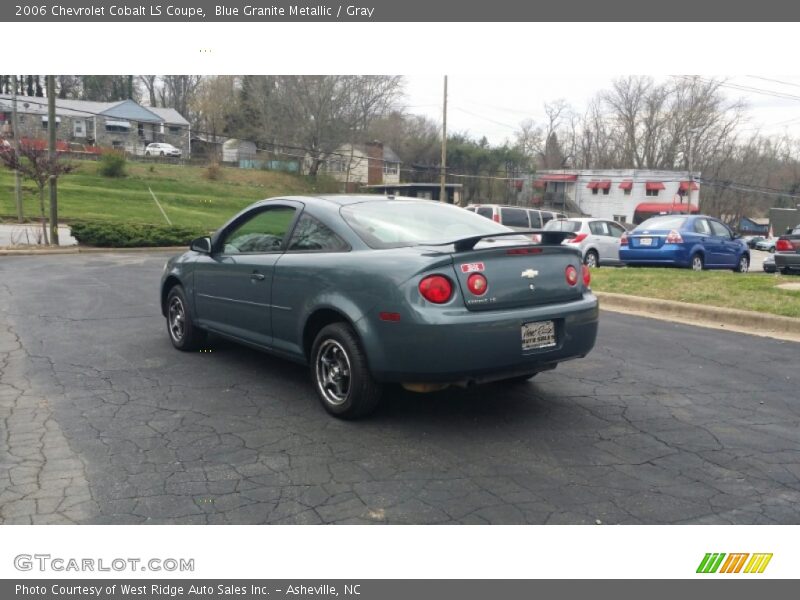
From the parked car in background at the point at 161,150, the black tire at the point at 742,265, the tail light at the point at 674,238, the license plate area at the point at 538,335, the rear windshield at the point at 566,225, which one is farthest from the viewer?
the parked car in background at the point at 161,150

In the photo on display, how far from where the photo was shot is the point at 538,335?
4.48m

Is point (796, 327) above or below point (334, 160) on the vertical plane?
below

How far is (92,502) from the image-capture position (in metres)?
3.48

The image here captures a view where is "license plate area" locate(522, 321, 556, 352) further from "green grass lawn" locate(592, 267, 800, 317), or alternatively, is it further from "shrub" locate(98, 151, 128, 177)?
"shrub" locate(98, 151, 128, 177)

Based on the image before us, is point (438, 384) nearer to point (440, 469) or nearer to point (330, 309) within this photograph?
point (440, 469)

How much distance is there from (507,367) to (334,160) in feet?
180

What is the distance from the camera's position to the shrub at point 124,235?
843 inches

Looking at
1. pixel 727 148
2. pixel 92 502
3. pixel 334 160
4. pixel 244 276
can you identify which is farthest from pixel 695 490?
pixel 727 148

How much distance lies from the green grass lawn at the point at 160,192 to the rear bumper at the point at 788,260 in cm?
2104

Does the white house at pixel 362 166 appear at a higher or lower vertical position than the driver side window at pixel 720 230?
higher

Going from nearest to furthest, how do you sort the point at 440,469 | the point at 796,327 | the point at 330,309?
the point at 440,469 < the point at 330,309 < the point at 796,327

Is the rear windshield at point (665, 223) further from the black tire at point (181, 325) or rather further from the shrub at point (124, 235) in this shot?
the shrub at point (124, 235)

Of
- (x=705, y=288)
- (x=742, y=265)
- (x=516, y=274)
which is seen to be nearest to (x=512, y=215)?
(x=742, y=265)

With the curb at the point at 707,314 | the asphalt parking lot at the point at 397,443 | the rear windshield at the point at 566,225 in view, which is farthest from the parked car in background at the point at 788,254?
the asphalt parking lot at the point at 397,443
